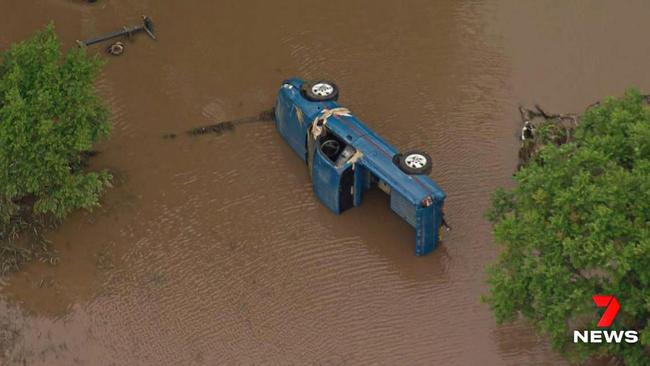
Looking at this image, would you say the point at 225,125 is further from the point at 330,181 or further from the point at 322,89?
the point at 330,181

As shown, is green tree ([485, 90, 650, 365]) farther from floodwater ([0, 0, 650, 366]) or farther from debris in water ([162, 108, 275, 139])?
debris in water ([162, 108, 275, 139])

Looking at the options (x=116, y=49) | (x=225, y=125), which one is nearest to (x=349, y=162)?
(x=225, y=125)

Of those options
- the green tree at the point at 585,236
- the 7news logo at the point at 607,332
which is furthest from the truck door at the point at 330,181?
the 7news logo at the point at 607,332

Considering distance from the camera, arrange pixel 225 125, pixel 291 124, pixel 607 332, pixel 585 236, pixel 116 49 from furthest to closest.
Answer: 1. pixel 116 49
2. pixel 225 125
3. pixel 291 124
4. pixel 607 332
5. pixel 585 236

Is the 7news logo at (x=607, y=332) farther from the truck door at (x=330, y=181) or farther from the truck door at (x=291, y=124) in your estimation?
the truck door at (x=291, y=124)

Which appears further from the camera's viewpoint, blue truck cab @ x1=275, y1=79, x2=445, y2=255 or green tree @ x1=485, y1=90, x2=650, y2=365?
blue truck cab @ x1=275, y1=79, x2=445, y2=255

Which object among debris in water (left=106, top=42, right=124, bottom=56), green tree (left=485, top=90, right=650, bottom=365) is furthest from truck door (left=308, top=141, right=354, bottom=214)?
debris in water (left=106, top=42, right=124, bottom=56)

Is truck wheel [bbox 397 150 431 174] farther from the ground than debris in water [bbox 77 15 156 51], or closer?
closer

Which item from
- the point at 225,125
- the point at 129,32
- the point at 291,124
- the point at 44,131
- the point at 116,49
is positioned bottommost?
the point at 225,125
